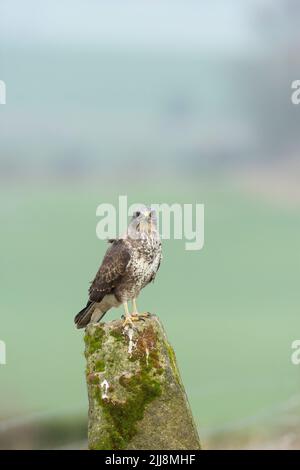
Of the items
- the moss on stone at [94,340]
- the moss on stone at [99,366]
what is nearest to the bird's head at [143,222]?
the moss on stone at [94,340]

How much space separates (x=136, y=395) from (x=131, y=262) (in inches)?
98.2

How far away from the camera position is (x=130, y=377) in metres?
15.0

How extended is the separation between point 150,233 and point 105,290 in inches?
54.3

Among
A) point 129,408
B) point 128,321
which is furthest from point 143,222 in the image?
point 129,408

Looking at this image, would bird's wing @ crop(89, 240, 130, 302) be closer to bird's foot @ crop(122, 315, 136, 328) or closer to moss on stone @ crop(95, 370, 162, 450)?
bird's foot @ crop(122, 315, 136, 328)

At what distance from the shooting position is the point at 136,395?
587 inches

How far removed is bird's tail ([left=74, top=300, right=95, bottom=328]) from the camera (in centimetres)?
1662

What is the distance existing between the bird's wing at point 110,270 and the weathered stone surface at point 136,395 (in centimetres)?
107

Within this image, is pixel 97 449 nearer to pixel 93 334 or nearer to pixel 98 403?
pixel 98 403

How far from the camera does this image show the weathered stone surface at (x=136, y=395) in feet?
48.8

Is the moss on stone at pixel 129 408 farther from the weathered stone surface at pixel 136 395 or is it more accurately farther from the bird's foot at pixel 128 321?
the bird's foot at pixel 128 321

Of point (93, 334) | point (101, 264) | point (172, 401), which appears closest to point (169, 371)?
point (172, 401)

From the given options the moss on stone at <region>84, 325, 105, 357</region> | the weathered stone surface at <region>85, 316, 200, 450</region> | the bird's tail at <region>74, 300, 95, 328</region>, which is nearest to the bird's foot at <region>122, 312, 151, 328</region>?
the weathered stone surface at <region>85, 316, 200, 450</region>
